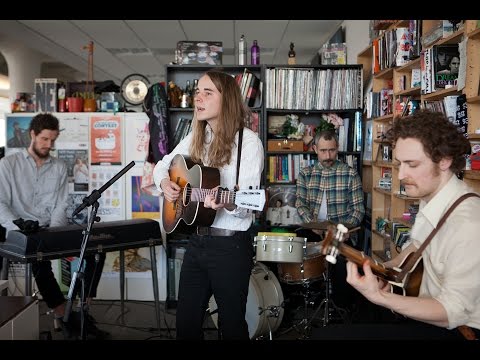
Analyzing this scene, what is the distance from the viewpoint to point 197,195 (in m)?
2.17

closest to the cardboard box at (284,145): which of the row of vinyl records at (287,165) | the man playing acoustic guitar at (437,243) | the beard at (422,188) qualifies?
the row of vinyl records at (287,165)

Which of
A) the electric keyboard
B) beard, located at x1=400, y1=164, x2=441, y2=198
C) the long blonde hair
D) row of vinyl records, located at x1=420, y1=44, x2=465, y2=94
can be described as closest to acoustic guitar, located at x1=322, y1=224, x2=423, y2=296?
beard, located at x1=400, y1=164, x2=441, y2=198

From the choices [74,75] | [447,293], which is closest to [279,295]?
[447,293]

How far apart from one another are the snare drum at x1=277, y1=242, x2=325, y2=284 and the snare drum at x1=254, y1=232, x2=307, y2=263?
15 cm

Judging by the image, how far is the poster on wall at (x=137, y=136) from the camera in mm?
4191

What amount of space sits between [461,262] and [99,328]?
283cm

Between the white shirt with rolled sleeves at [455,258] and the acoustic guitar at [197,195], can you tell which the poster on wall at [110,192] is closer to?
the acoustic guitar at [197,195]

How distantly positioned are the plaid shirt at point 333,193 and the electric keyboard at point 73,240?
4.09 feet

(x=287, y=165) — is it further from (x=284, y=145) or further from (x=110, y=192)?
(x=110, y=192)

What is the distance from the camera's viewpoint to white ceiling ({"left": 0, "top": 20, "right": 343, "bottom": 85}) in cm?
612

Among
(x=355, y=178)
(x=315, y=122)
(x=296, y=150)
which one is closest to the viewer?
(x=355, y=178)

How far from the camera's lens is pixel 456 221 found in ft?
4.84

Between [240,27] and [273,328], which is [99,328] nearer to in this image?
[273,328]

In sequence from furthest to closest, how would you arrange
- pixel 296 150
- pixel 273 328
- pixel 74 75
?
pixel 74 75 < pixel 296 150 < pixel 273 328
